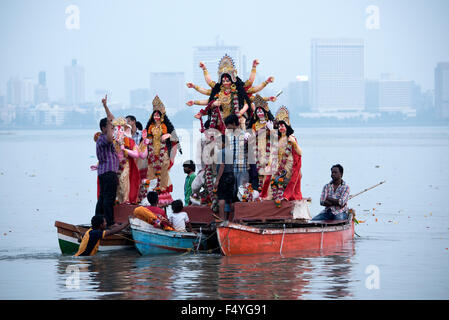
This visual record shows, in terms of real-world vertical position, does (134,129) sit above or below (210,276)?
above

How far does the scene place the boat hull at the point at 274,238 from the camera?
60.6ft

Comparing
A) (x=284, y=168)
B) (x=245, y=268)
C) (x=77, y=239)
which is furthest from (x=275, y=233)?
(x=77, y=239)

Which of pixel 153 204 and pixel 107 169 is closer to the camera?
pixel 153 204

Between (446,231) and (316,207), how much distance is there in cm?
729

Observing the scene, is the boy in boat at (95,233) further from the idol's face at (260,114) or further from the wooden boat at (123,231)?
the idol's face at (260,114)

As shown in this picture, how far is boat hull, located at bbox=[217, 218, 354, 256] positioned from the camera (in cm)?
1848

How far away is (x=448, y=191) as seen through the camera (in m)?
40.1

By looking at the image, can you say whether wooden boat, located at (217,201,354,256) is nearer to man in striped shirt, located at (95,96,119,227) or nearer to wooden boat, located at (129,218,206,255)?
wooden boat, located at (129,218,206,255)

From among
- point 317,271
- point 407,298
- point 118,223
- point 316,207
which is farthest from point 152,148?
point 316,207

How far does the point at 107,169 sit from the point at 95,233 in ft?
4.42

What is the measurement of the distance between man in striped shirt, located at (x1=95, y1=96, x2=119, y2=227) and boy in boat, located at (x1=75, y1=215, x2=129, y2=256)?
25.9 inches

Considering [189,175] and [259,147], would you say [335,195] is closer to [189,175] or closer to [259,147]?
[259,147]

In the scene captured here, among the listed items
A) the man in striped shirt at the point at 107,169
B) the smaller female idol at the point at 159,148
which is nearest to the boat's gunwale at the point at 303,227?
the man in striped shirt at the point at 107,169

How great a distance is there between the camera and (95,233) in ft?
61.7
